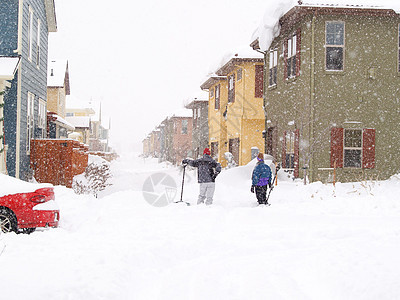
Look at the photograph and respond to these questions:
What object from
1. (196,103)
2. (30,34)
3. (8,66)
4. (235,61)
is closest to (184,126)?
(196,103)

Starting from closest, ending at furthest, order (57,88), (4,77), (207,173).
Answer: (207,173) < (4,77) < (57,88)

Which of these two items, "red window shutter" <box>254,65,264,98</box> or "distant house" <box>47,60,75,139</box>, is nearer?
"red window shutter" <box>254,65,264,98</box>

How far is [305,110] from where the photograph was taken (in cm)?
1789

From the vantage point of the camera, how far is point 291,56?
64.5 feet

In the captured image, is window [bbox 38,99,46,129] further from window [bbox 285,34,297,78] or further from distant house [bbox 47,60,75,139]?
window [bbox 285,34,297,78]

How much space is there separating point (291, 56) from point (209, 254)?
1392 cm

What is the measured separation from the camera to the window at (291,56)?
760 inches

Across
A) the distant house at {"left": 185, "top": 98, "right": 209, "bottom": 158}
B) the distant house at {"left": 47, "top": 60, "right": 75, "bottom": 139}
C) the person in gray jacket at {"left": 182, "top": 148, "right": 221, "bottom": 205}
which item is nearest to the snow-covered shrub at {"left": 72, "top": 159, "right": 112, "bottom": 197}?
the person in gray jacket at {"left": 182, "top": 148, "right": 221, "bottom": 205}

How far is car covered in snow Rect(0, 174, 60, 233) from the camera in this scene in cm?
849

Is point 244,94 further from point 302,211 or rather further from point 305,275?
point 305,275

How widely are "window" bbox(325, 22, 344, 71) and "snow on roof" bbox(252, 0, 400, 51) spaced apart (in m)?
0.83

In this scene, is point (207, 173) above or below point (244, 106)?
below

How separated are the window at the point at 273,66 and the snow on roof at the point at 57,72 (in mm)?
17985

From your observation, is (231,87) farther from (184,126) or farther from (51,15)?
(184,126)
